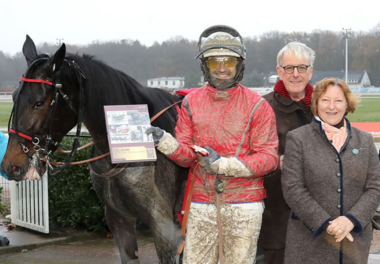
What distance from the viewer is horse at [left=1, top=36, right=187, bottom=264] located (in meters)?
3.28

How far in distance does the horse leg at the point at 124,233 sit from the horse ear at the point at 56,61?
1126mm

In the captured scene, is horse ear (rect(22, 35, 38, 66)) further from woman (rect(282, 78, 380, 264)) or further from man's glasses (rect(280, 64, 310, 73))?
woman (rect(282, 78, 380, 264))

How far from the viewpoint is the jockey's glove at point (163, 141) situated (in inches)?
104

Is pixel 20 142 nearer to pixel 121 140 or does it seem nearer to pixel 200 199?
pixel 121 140

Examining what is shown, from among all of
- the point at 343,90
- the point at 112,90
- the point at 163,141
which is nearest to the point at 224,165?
the point at 163,141

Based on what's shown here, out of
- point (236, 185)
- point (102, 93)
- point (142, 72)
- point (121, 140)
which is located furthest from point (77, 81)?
point (142, 72)

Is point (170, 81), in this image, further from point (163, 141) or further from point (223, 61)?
point (163, 141)

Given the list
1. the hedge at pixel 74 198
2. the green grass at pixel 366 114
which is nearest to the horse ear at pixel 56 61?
the hedge at pixel 74 198

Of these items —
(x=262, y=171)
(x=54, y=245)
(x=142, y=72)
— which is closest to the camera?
(x=262, y=171)

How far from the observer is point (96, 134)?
354 centimetres

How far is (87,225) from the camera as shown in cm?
627

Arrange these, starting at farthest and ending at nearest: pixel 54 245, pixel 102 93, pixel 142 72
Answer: pixel 142 72
pixel 54 245
pixel 102 93

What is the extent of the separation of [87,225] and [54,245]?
1.52ft

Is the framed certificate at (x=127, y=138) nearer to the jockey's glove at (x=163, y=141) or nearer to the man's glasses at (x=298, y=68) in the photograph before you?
the jockey's glove at (x=163, y=141)
